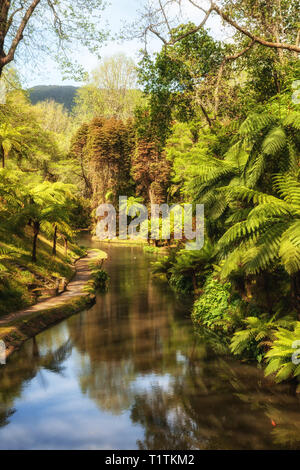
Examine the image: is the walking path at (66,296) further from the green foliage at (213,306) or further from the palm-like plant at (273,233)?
the palm-like plant at (273,233)

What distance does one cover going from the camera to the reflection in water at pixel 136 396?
5.21 meters

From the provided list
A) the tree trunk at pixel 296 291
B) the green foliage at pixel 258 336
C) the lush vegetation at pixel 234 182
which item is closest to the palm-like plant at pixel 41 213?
the lush vegetation at pixel 234 182

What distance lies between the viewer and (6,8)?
9.40 m

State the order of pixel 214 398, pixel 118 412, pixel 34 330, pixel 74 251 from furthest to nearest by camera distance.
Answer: pixel 74 251, pixel 34 330, pixel 214 398, pixel 118 412

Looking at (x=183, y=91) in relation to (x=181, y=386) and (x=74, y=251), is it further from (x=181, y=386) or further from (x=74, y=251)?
(x=74, y=251)

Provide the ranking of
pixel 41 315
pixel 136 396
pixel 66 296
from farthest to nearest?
pixel 66 296
pixel 41 315
pixel 136 396

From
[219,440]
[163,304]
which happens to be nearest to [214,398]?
[219,440]

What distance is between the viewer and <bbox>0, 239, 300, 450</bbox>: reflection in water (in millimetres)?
5215

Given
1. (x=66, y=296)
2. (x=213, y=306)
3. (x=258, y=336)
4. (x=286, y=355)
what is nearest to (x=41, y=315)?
(x=66, y=296)

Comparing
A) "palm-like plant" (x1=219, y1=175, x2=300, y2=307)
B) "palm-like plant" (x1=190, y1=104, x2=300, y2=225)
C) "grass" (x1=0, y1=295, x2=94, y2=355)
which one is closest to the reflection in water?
"grass" (x1=0, y1=295, x2=94, y2=355)

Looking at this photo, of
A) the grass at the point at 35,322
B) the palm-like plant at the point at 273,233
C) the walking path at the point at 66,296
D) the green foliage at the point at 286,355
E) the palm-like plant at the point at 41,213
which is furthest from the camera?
the palm-like plant at the point at 41,213

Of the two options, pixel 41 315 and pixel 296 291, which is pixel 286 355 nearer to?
pixel 296 291

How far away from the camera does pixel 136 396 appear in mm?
6582
